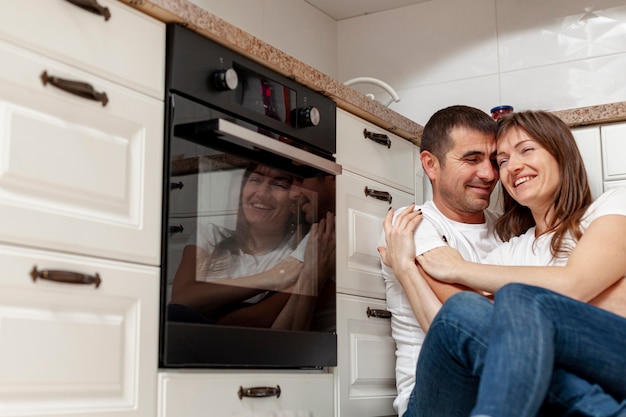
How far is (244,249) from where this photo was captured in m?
1.72

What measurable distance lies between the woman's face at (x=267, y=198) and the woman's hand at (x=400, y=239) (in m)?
0.31

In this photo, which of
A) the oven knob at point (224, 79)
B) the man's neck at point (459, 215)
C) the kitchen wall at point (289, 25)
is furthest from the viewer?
the kitchen wall at point (289, 25)

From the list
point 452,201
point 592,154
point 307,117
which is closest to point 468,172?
point 452,201

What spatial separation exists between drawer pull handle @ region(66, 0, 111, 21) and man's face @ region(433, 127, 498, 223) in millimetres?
999

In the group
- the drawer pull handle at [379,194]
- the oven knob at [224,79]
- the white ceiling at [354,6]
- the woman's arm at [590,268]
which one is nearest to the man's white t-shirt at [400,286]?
the drawer pull handle at [379,194]

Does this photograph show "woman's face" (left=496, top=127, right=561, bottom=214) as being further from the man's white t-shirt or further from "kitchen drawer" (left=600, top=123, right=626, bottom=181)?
"kitchen drawer" (left=600, top=123, right=626, bottom=181)

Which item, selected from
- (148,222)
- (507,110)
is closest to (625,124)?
(507,110)

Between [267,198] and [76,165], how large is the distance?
1.71ft

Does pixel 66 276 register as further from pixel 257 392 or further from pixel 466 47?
pixel 466 47

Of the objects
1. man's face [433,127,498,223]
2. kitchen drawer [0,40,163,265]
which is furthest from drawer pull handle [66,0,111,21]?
man's face [433,127,498,223]

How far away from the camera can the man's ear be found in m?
2.19

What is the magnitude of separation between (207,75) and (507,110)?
43.8 inches

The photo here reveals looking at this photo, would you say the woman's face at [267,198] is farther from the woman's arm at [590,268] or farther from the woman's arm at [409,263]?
the woman's arm at [590,268]

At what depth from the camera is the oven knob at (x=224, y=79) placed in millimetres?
1646
